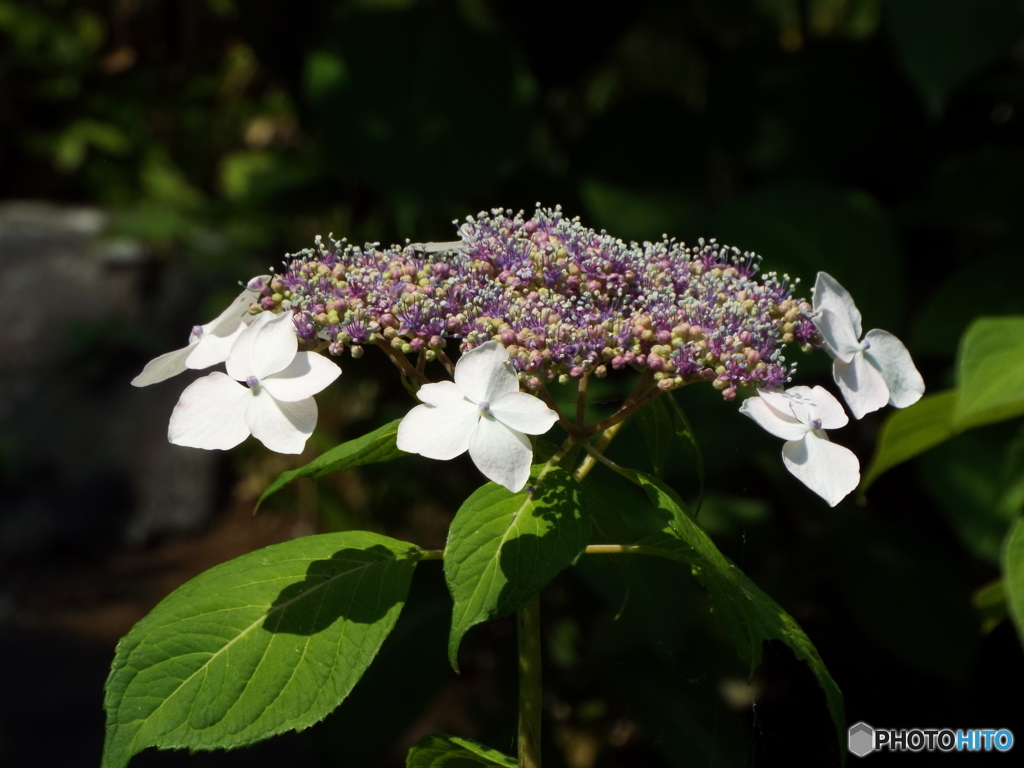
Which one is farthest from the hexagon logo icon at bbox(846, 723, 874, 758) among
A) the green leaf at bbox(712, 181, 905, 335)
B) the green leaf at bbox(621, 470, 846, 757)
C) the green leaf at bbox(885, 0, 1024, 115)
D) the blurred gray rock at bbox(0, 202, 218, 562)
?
the blurred gray rock at bbox(0, 202, 218, 562)

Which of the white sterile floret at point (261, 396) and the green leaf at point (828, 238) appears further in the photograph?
the green leaf at point (828, 238)

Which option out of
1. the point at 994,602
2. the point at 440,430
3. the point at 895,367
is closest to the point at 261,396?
the point at 440,430

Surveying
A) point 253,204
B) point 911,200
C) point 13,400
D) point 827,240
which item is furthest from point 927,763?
point 13,400

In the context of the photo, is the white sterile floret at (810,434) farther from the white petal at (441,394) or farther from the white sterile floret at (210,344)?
the white sterile floret at (210,344)

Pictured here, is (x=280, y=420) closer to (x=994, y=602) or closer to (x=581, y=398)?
(x=581, y=398)

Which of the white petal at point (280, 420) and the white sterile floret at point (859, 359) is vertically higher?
the white sterile floret at point (859, 359)

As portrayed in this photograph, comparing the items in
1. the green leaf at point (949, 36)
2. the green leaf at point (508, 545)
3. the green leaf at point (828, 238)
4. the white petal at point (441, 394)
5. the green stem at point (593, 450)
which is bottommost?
the green leaf at point (508, 545)

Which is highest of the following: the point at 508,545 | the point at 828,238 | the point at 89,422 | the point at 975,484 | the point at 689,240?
the point at 89,422

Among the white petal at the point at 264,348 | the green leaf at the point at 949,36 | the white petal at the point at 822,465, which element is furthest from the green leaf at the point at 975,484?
the white petal at the point at 264,348

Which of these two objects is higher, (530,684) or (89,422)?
(89,422)
